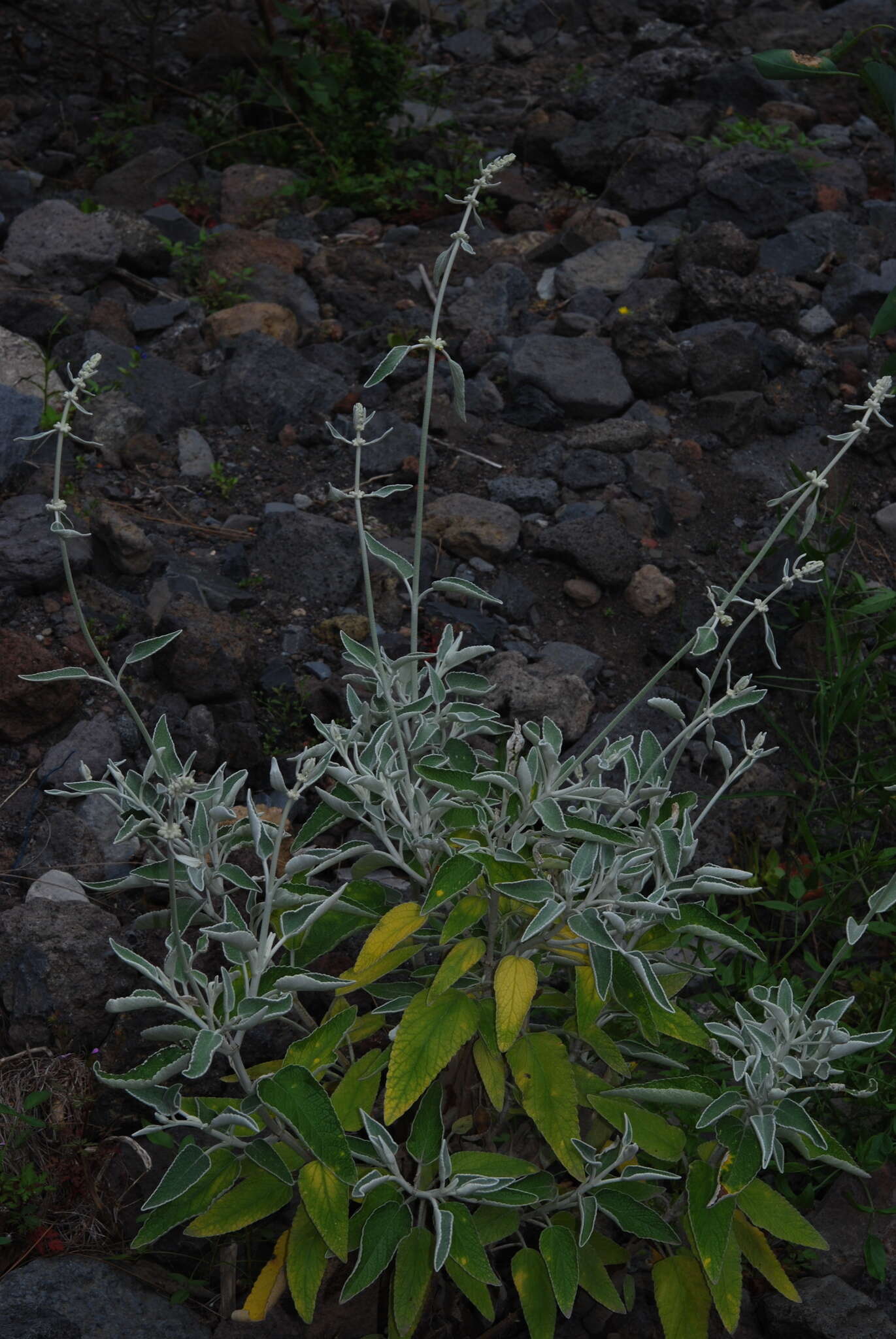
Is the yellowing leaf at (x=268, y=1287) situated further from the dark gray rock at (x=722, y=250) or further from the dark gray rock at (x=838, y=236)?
the dark gray rock at (x=838, y=236)

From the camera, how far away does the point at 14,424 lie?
386 centimetres

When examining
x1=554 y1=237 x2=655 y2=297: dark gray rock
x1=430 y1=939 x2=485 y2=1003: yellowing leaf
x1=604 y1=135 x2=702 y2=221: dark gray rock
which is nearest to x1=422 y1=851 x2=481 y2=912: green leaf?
x1=430 y1=939 x2=485 y2=1003: yellowing leaf

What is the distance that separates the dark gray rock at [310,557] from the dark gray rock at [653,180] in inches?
122

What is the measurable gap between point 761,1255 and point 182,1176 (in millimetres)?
1056

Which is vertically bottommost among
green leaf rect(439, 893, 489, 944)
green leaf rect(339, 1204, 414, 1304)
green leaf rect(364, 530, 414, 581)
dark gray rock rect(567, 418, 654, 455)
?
dark gray rock rect(567, 418, 654, 455)

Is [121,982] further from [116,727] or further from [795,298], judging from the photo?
[795,298]

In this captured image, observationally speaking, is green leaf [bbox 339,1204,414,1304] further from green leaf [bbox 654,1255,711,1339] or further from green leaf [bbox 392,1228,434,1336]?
green leaf [bbox 654,1255,711,1339]

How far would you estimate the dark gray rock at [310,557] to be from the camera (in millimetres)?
3777

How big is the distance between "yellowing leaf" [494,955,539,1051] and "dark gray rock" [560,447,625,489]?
2541mm

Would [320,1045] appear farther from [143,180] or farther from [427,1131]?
[143,180]

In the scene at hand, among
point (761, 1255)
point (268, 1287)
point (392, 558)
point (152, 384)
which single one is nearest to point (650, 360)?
point (152, 384)

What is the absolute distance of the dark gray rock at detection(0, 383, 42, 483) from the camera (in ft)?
12.4

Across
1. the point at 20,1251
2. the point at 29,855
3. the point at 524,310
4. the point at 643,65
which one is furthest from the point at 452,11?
the point at 20,1251

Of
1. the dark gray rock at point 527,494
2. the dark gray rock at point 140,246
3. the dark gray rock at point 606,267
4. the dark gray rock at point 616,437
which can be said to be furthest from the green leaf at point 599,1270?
the dark gray rock at point 140,246
